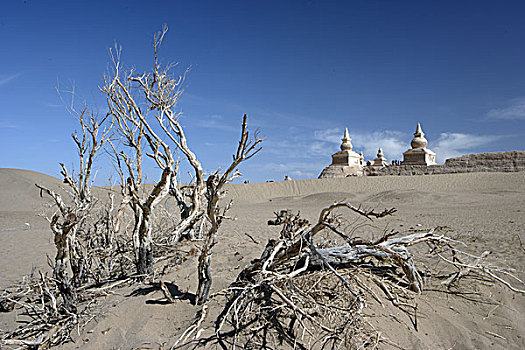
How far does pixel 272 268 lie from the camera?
321 centimetres

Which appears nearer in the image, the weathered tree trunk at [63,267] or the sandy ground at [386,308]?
the sandy ground at [386,308]

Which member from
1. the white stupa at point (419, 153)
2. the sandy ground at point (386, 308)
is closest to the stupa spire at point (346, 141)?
the white stupa at point (419, 153)

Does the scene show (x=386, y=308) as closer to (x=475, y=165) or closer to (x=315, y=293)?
(x=315, y=293)

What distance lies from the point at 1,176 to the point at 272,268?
2839 cm

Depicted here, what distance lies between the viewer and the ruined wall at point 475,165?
853 inches

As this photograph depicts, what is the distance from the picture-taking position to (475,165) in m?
23.0

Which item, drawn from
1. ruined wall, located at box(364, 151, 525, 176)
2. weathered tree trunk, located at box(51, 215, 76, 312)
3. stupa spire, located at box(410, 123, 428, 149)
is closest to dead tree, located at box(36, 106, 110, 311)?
weathered tree trunk, located at box(51, 215, 76, 312)

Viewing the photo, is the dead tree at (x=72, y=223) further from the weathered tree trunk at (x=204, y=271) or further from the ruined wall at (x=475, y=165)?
the ruined wall at (x=475, y=165)

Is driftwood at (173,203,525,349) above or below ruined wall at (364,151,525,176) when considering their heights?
below

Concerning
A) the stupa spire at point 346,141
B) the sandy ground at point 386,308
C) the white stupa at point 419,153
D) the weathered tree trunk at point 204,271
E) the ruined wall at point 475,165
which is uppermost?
the stupa spire at point 346,141

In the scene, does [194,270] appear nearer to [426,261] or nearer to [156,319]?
[156,319]

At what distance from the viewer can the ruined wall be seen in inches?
853

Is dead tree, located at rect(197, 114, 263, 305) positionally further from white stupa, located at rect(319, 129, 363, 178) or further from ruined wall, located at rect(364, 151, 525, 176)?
white stupa, located at rect(319, 129, 363, 178)

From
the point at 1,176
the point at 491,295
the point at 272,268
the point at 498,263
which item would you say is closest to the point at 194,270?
the point at 272,268
